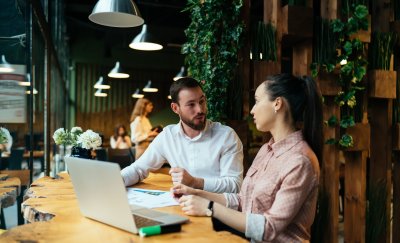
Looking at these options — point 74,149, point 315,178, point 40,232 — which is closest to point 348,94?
point 315,178

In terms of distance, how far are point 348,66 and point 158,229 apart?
2252mm

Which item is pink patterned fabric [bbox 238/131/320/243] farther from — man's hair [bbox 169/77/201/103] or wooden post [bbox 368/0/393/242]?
wooden post [bbox 368/0/393/242]

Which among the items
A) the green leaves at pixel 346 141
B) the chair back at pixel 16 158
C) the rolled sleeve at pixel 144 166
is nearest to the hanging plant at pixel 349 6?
the green leaves at pixel 346 141

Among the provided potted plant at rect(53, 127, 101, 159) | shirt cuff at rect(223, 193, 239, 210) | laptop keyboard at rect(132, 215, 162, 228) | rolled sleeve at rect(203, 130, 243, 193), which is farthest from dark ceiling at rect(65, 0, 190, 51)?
laptop keyboard at rect(132, 215, 162, 228)

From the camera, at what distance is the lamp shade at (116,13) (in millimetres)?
2771

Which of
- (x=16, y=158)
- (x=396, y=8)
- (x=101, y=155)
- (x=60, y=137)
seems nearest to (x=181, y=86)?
(x=60, y=137)

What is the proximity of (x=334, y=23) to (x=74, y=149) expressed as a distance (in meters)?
2.16

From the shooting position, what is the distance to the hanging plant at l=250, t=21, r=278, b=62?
3.21m

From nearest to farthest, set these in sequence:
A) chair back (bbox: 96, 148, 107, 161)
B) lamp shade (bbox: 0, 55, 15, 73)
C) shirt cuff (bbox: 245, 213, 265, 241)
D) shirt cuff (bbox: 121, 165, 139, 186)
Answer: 1. shirt cuff (bbox: 245, 213, 265, 241)
2. shirt cuff (bbox: 121, 165, 139, 186)
3. lamp shade (bbox: 0, 55, 15, 73)
4. chair back (bbox: 96, 148, 107, 161)

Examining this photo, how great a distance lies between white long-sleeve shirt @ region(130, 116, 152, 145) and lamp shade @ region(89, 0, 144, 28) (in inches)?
155

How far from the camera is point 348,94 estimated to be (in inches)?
119

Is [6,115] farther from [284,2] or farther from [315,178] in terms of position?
[284,2]

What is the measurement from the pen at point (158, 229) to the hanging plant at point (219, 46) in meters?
2.07

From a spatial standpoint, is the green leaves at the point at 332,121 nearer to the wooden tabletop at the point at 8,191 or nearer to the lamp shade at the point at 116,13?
the lamp shade at the point at 116,13
